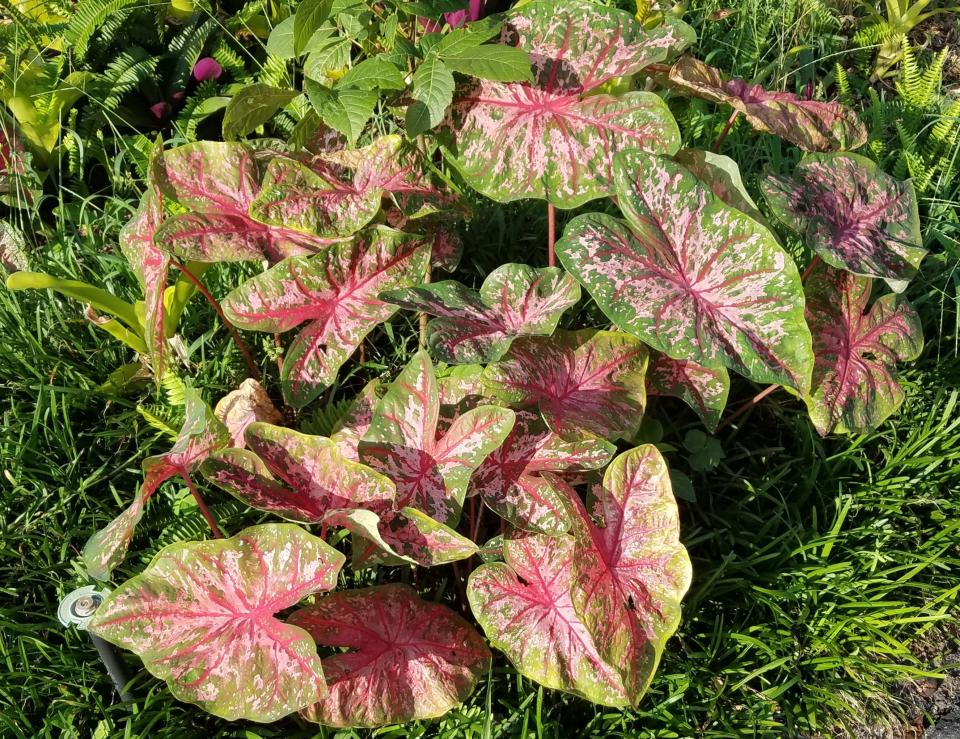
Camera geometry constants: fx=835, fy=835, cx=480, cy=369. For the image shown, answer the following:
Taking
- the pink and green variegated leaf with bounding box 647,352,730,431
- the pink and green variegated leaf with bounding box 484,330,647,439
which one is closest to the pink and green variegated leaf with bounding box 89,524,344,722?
the pink and green variegated leaf with bounding box 484,330,647,439

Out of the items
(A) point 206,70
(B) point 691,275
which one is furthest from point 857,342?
(A) point 206,70

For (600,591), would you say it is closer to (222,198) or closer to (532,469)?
(532,469)

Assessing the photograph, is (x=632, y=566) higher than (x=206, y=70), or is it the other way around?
(x=206, y=70)

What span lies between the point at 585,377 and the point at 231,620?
27.7 inches

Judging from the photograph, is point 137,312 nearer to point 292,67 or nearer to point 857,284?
point 292,67

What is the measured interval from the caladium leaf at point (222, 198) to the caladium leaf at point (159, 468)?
351mm

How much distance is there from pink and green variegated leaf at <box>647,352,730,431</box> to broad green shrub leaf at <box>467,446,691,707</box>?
22 cm

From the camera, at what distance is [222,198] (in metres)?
1.57

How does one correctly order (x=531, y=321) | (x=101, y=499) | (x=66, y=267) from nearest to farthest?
(x=531, y=321) → (x=101, y=499) → (x=66, y=267)

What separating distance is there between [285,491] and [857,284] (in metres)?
1.13

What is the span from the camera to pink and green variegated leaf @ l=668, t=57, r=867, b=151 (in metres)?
1.53

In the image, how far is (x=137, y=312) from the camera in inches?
68.6

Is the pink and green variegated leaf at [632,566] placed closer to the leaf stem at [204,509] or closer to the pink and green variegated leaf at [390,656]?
the pink and green variegated leaf at [390,656]

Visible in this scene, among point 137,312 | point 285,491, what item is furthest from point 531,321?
point 137,312
